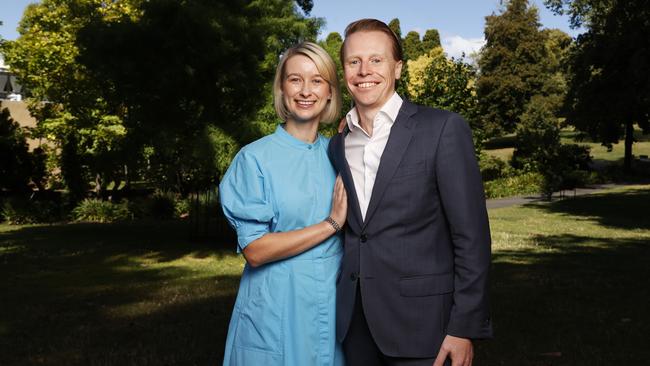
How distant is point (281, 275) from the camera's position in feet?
10.1

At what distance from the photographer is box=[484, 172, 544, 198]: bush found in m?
32.1

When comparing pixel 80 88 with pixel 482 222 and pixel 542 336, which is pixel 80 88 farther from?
pixel 482 222

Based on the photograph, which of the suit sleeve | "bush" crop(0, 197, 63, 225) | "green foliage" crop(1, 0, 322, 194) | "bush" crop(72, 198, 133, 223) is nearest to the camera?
the suit sleeve

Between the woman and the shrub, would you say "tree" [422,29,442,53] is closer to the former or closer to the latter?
the shrub

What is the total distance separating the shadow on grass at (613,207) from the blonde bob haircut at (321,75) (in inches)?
707

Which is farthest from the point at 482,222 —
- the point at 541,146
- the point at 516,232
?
the point at 541,146

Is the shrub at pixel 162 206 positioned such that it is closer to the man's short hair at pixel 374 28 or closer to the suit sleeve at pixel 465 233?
the man's short hair at pixel 374 28

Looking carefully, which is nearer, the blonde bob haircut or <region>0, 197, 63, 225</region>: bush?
the blonde bob haircut

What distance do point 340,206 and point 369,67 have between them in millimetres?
623

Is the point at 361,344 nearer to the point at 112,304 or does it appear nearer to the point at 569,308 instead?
the point at 569,308

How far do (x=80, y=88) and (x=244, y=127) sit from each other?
44.1ft

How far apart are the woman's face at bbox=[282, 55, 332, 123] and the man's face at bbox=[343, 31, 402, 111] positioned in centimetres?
24

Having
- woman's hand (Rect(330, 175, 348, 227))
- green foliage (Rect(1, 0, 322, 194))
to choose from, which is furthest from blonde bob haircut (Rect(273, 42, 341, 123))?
green foliage (Rect(1, 0, 322, 194))

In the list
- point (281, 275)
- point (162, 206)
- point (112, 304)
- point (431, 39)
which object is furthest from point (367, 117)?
point (431, 39)
